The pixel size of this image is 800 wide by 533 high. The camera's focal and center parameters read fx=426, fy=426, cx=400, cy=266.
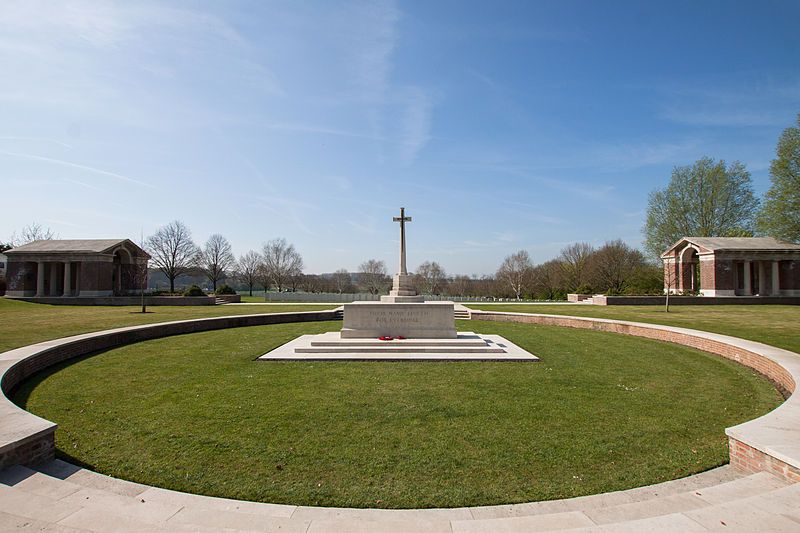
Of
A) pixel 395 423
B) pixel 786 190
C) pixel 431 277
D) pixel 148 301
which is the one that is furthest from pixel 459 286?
pixel 395 423

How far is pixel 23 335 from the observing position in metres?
13.3

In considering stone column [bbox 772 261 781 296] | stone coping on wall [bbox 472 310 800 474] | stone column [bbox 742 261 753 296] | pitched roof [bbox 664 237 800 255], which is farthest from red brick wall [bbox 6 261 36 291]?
stone column [bbox 772 261 781 296]

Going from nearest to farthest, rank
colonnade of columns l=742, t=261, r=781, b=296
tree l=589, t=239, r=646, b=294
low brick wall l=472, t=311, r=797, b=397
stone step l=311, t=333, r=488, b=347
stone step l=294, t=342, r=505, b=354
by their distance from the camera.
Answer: low brick wall l=472, t=311, r=797, b=397 < stone step l=294, t=342, r=505, b=354 < stone step l=311, t=333, r=488, b=347 < colonnade of columns l=742, t=261, r=781, b=296 < tree l=589, t=239, r=646, b=294

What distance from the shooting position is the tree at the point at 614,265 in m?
52.8

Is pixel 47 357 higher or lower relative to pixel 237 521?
higher

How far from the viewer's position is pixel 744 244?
36688 millimetres

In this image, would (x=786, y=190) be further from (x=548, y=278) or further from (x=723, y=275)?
(x=548, y=278)

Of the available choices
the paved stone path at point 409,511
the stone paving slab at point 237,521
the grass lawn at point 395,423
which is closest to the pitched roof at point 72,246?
the grass lawn at point 395,423

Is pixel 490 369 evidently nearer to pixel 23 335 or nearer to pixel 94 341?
pixel 94 341

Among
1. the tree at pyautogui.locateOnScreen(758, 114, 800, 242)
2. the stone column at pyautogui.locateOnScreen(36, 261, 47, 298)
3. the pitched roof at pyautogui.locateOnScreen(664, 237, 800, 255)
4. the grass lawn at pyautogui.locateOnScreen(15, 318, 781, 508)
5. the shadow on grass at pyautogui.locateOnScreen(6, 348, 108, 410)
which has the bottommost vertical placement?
the shadow on grass at pyautogui.locateOnScreen(6, 348, 108, 410)

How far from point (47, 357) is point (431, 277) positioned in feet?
235

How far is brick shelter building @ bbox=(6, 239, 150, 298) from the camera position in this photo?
3684cm

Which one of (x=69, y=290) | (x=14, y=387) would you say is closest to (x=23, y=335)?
(x=14, y=387)

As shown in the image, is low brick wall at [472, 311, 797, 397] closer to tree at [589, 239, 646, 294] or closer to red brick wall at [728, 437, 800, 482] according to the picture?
red brick wall at [728, 437, 800, 482]
